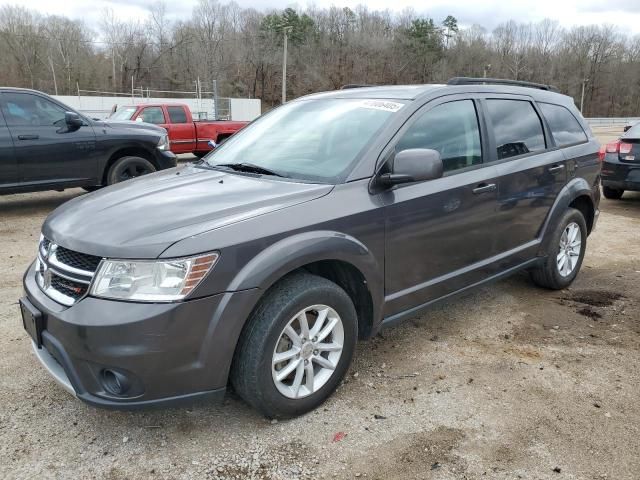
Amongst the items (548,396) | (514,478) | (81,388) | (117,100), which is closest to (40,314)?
(81,388)

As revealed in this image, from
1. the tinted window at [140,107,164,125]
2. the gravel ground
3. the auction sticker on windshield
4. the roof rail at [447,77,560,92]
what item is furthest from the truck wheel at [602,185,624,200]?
the tinted window at [140,107,164,125]

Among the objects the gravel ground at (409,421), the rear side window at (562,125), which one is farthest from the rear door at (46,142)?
the rear side window at (562,125)

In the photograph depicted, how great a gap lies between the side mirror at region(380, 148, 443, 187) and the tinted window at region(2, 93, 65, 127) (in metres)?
6.37

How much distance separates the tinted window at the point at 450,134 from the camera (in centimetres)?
331

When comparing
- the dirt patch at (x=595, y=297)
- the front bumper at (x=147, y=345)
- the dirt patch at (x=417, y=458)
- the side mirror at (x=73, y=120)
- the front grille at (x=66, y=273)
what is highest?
the side mirror at (x=73, y=120)

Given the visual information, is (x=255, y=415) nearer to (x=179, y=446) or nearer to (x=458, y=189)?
(x=179, y=446)

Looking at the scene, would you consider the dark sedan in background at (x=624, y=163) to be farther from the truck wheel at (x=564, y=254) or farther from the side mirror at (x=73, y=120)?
the side mirror at (x=73, y=120)

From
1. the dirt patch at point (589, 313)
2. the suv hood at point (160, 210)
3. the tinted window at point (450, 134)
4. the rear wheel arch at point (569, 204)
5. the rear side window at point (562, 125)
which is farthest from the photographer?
the rear side window at point (562, 125)

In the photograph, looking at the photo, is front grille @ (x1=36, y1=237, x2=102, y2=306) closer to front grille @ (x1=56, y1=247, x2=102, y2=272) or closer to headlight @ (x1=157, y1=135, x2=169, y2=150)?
front grille @ (x1=56, y1=247, x2=102, y2=272)

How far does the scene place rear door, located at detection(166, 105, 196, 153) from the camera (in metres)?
14.2

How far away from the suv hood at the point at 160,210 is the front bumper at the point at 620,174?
23.7 ft

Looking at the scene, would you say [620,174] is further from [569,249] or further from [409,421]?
[409,421]

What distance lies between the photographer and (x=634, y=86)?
85.4 m

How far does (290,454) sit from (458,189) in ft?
6.30
